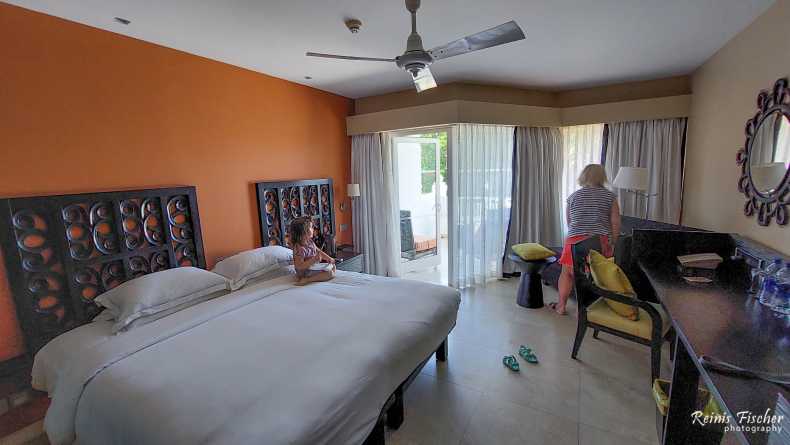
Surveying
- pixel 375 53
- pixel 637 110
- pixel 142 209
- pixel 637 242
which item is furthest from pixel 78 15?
pixel 637 110

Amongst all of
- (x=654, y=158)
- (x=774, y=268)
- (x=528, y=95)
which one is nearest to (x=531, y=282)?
(x=774, y=268)

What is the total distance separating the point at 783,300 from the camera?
60.8 inches

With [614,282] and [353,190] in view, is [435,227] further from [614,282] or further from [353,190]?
[614,282]

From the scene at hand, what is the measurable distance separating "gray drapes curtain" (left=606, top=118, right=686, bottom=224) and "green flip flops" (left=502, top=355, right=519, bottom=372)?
279 centimetres

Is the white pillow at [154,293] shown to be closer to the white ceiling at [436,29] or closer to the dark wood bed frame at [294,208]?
the dark wood bed frame at [294,208]

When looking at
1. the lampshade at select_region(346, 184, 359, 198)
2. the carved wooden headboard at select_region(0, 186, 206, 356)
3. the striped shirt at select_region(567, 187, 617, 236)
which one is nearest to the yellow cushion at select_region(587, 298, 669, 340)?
the striped shirt at select_region(567, 187, 617, 236)

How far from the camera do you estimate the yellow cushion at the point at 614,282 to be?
7.42ft

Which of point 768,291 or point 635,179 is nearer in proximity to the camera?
point 768,291

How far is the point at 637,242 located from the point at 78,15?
417 centimetres

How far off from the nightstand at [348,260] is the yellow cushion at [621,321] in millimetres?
2450

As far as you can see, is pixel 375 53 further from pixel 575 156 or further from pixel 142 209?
pixel 575 156

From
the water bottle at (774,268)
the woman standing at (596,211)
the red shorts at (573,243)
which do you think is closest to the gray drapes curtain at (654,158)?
the woman standing at (596,211)

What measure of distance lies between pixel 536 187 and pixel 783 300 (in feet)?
9.31

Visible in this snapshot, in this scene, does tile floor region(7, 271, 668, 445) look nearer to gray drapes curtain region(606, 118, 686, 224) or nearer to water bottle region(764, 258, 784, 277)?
water bottle region(764, 258, 784, 277)
